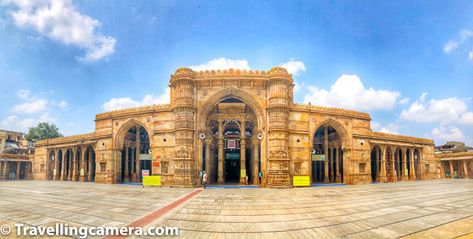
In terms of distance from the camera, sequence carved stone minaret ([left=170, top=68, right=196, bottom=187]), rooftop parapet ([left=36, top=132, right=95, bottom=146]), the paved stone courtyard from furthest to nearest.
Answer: rooftop parapet ([left=36, top=132, right=95, bottom=146]) < carved stone minaret ([left=170, top=68, right=196, bottom=187]) < the paved stone courtyard

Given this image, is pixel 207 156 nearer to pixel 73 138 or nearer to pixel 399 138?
pixel 73 138

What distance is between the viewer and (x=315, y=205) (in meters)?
15.6

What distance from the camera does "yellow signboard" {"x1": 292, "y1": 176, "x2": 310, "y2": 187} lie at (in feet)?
89.2

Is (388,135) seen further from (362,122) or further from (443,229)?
(443,229)

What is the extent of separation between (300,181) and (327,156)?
25.7ft

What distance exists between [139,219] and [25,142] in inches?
2636

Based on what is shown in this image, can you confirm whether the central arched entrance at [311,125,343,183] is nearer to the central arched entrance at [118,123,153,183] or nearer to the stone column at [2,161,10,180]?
the central arched entrance at [118,123,153,183]

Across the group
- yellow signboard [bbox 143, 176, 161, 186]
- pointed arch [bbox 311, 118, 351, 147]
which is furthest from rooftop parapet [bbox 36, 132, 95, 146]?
pointed arch [bbox 311, 118, 351, 147]

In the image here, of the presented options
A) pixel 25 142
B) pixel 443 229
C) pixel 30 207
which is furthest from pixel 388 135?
pixel 25 142

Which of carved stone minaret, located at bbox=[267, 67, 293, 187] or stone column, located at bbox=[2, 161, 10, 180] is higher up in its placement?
carved stone minaret, located at bbox=[267, 67, 293, 187]

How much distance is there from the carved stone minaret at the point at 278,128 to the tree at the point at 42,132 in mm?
62596

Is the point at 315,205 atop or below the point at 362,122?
below

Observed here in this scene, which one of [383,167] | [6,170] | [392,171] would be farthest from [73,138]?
[392,171]

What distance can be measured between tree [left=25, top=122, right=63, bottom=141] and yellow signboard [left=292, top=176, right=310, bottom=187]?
64.6 m
